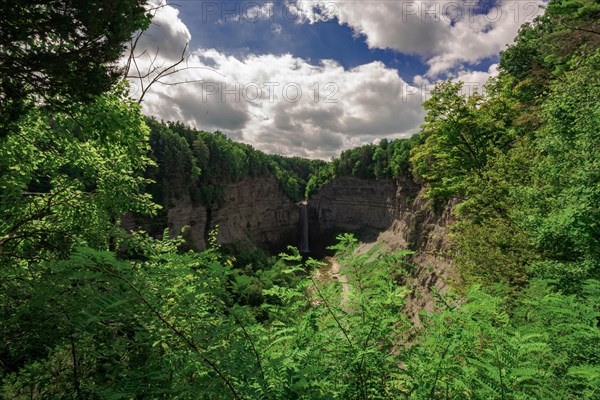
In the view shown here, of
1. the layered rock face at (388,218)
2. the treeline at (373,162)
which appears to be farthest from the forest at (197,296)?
the treeline at (373,162)

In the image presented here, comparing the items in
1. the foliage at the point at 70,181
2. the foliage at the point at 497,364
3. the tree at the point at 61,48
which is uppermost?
the tree at the point at 61,48

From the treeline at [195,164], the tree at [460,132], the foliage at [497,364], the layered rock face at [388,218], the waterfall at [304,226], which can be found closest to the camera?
Result: the foliage at [497,364]

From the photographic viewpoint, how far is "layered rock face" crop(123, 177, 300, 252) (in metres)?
45.2

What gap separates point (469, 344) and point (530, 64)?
80.9 ft

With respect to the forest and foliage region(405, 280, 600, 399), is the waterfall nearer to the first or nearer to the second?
the forest

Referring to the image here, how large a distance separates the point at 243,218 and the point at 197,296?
5921cm

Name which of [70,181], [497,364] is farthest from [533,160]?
[70,181]

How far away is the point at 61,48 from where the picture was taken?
4.36m

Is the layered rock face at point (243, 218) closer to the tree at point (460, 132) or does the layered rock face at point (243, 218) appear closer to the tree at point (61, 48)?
the tree at point (460, 132)

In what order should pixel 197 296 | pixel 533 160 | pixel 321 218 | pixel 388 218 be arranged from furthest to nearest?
pixel 321 218
pixel 388 218
pixel 533 160
pixel 197 296

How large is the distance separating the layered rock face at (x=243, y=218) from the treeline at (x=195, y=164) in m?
1.68

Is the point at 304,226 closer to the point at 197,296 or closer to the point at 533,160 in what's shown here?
the point at 533,160

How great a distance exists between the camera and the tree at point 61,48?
4051 mm

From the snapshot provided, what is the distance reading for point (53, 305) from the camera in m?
3.09
